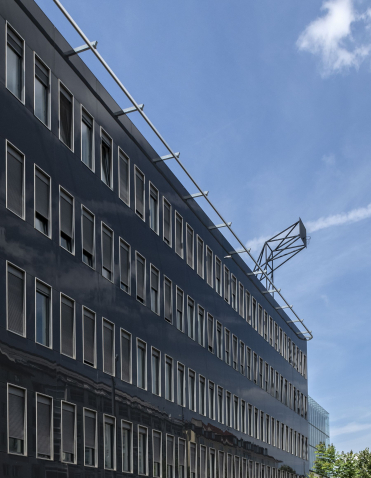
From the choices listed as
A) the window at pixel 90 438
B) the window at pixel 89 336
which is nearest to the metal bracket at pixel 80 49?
the window at pixel 89 336

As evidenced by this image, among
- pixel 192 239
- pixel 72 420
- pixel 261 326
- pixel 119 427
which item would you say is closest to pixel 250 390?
pixel 261 326

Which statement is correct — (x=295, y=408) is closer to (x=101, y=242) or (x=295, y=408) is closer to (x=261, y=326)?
(x=261, y=326)

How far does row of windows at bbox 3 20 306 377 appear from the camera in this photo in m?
24.3

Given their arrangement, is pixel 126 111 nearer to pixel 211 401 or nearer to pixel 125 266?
pixel 125 266

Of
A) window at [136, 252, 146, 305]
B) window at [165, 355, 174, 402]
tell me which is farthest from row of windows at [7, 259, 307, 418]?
window at [136, 252, 146, 305]

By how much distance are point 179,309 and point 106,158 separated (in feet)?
33.5

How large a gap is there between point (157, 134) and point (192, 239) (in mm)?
10090

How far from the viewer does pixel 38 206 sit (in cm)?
2473

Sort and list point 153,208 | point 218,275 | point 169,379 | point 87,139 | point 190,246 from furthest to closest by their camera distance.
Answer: point 218,275 → point 190,246 → point 153,208 → point 169,379 → point 87,139

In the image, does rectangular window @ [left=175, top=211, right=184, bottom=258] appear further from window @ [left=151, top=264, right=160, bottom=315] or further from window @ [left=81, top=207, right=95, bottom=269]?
window @ [left=81, top=207, right=95, bottom=269]

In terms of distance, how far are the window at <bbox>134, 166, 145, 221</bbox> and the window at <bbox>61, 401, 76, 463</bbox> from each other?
10889 mm

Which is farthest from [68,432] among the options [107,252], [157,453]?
[157,453]

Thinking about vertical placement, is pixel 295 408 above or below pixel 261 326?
below

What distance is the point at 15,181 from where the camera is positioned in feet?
77.2
